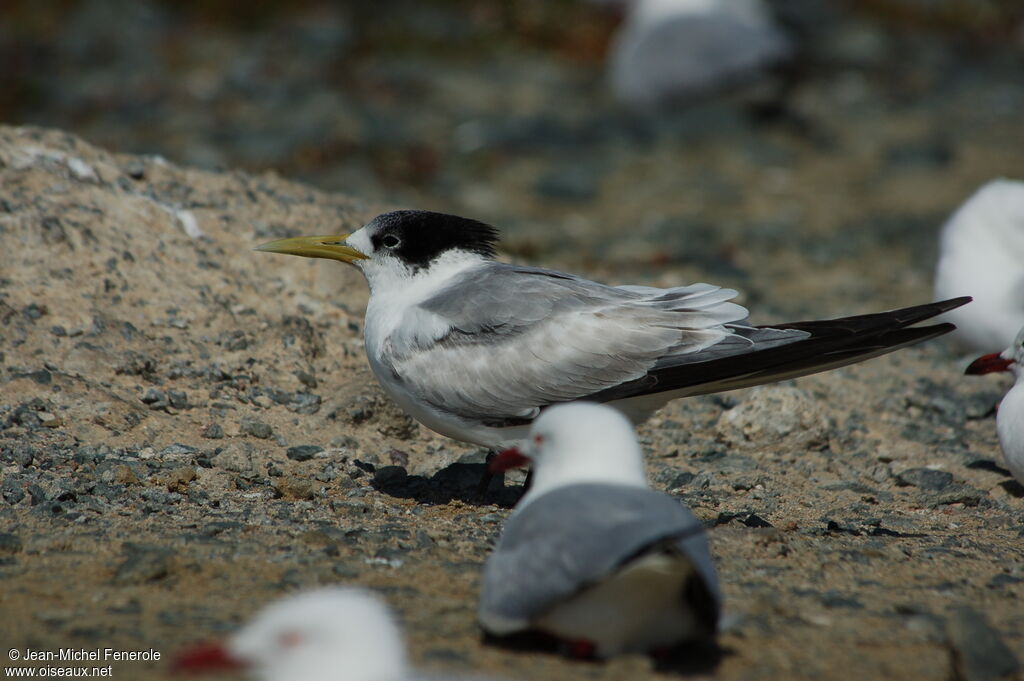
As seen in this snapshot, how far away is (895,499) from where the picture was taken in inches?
206

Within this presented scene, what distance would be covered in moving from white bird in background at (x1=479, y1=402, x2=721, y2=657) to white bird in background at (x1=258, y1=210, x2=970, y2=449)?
1159 millimetres

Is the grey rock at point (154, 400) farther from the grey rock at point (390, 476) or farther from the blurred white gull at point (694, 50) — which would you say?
the blurred white gull at point (694, 50)

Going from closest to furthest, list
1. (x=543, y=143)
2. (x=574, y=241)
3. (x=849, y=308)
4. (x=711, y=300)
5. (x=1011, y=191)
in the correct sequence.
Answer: (x=711, y=300) < (x=1011, y=191) < (x=849, y=308) < (x=574, y=241) < (x=543, y=143)

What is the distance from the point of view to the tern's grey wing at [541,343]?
452cm

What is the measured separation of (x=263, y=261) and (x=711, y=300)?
267 cm

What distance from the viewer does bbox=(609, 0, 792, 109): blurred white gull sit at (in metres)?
12.9

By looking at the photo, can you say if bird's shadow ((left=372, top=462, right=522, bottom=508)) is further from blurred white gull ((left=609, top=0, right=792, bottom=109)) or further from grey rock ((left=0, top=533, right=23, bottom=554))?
blurred white gull ((left=609, top=0, right=792, bottom=109))

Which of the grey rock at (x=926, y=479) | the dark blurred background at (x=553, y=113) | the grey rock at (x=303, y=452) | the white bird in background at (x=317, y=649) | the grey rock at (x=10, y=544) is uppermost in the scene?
the dark blurred background at (x=553, y=113)

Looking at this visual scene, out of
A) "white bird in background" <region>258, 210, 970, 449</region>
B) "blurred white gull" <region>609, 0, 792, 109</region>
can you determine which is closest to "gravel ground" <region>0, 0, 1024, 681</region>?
"white bird in background" <region>258, 210, 970, 449</region>

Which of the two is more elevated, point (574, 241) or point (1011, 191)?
point (574, 241)

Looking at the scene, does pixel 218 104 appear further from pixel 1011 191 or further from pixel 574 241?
pixel 1011 191

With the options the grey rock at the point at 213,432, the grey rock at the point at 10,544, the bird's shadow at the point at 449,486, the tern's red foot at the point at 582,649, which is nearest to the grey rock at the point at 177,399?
the grey rock at the point at 213,432

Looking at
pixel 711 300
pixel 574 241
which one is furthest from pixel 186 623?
pixel 574 241

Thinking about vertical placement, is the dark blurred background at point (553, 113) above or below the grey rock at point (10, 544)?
above
